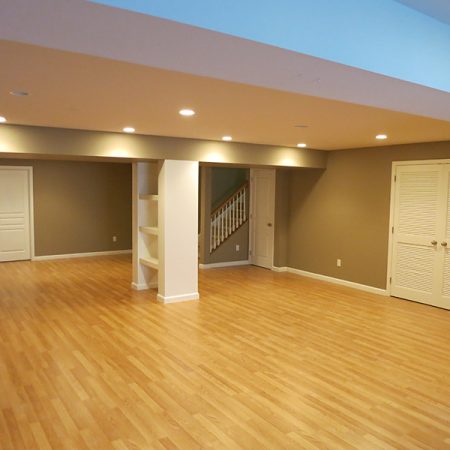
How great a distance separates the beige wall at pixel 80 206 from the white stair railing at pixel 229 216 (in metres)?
2.44

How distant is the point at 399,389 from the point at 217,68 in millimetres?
2951

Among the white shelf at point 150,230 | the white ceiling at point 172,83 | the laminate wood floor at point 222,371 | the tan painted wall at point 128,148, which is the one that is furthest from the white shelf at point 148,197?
the laminate wood floor at point 222,371

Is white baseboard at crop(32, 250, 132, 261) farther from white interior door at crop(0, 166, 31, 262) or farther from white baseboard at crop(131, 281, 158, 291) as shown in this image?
white baseboard at crop(131, 281, 158, 291)

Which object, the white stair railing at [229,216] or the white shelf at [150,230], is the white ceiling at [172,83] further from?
the white stair railing at [229,216]

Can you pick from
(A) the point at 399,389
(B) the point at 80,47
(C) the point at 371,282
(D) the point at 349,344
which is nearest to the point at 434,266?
(C) the point at 371,282

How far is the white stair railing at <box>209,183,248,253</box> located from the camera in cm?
905

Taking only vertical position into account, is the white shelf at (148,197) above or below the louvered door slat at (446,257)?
above

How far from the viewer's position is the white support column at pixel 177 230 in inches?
235

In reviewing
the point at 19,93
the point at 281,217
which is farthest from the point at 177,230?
the point at 19,93

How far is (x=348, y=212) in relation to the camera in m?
7.25

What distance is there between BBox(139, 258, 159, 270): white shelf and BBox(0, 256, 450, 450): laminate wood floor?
0.45 meters

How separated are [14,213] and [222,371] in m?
6.83

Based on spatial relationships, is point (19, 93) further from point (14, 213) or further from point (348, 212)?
point (14, 213)

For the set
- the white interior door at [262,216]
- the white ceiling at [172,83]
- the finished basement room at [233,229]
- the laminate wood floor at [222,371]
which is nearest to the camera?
the white ceiling at [172,83]
